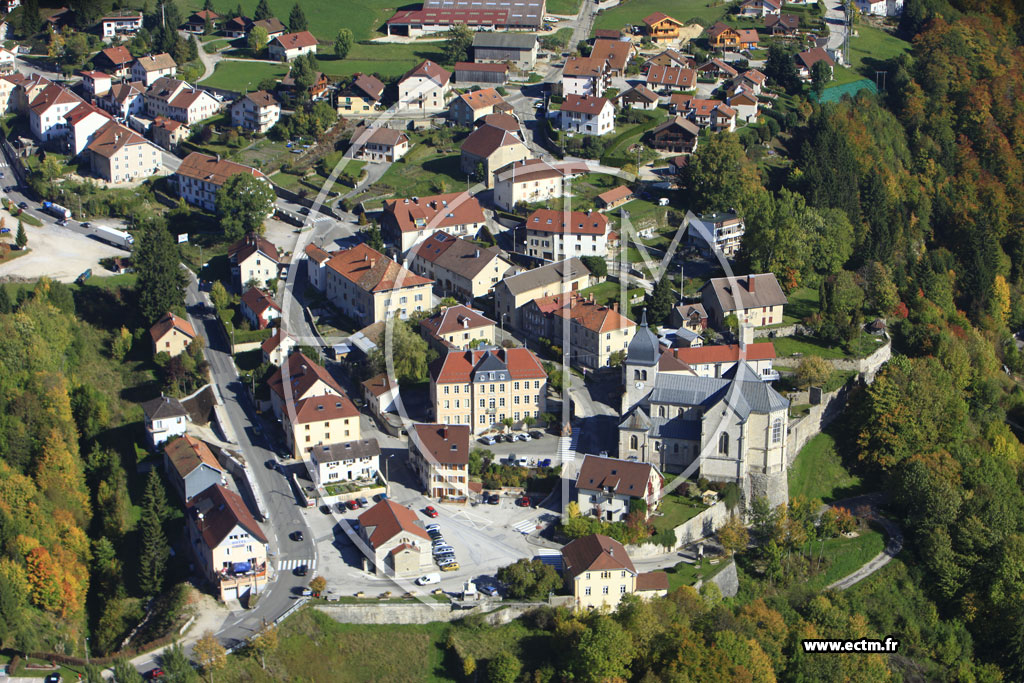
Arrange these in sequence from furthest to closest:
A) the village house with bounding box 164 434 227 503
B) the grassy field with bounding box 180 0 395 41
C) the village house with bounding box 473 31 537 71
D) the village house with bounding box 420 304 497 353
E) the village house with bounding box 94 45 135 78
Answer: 1. the grassy field with bounding box 180 0 395 41
2. the village house with bounding box 473 31 537 71
3. the village house with bounding box 94 45 135 78
4. the village house with bounding box 420 304 497 353
5. the village house with bounding box 164 434 227 503

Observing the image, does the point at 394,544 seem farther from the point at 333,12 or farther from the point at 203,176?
the point at 333,12

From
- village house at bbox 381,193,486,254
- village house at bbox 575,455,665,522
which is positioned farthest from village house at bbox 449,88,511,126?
village house at bbox 575,455,665,522

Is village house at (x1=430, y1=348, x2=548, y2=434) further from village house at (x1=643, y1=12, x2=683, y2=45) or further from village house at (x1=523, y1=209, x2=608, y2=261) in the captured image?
village house at (x1=643, y1=12, x2=683, y2=45)

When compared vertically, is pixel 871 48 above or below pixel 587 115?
above

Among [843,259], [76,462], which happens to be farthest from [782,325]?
[76,462]

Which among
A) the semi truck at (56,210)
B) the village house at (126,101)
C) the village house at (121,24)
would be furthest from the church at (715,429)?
the village house at (121,24)

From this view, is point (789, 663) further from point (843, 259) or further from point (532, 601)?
point (843, 259)

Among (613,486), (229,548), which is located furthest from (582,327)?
(229,548)

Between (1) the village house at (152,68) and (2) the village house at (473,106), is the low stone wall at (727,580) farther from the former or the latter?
(1) the village house at (152,68)
